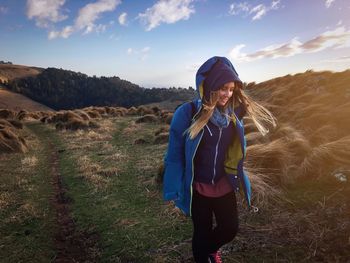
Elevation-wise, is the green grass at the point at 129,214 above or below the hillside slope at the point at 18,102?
below

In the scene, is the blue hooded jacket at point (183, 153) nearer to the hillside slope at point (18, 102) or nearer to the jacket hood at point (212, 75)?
the jacket hood at point (212, 75)

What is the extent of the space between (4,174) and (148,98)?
69205 mm

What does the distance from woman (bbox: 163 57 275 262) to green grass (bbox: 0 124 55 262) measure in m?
2.86

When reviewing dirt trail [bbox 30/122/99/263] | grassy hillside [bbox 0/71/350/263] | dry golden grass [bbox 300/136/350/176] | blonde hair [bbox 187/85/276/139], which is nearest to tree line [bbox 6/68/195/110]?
grassy hillside [bbox 0/71/350/263]

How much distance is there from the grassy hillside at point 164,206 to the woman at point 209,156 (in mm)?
1263

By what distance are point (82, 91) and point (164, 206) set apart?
91978mm

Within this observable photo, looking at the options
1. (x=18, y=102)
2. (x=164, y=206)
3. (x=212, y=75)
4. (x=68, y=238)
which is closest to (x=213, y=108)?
(x=212, y=75)

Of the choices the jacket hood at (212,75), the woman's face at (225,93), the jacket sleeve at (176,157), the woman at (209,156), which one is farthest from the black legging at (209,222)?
the jacket hood at (212,75)

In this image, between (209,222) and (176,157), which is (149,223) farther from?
(176,157)

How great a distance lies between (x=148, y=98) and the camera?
7888cm

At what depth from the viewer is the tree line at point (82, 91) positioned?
82363 mm

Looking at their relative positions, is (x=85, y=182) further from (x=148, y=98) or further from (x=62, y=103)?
(x=62, y=103)

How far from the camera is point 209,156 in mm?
3631

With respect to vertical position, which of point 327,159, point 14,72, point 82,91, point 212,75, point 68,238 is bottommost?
point 68,238
